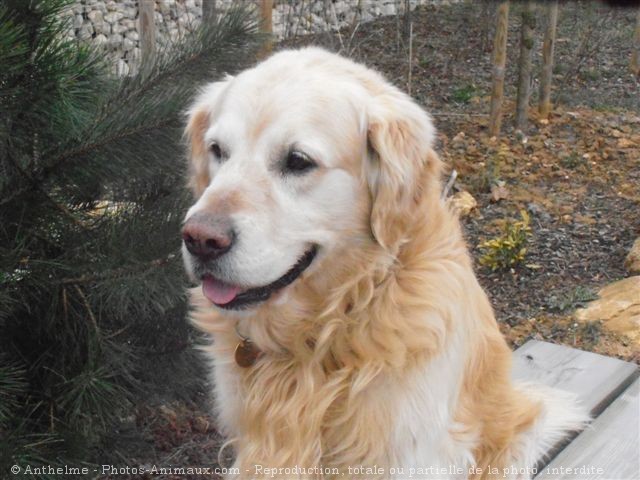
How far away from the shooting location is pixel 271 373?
209cm

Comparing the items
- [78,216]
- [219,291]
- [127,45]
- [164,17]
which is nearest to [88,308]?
[78,216]

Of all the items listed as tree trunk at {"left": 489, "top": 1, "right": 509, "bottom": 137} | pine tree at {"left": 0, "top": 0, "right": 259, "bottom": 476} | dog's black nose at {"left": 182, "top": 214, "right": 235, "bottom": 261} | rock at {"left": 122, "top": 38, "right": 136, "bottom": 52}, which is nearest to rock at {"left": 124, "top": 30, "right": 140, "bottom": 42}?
rock at {"left": 122, "top": 38, "right": 136, "bottom": 52}

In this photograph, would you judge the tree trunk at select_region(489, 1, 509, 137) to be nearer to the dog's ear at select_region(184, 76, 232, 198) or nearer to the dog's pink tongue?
the dog's ear at select_region(184, 76, 232, 198)

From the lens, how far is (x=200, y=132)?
2.24 metres

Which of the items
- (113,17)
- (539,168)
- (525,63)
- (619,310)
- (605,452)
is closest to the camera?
(605,452)

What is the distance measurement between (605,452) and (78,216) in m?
1.68

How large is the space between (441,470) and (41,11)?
156 cm

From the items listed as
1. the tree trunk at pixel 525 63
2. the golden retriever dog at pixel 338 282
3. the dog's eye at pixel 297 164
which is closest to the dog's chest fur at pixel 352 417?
the golden retriever dog at pixel 338 282

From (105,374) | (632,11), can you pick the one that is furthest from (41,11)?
(632,11)

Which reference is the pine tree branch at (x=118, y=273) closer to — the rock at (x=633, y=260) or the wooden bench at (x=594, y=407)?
the wooden bench at (x=594, y=407)

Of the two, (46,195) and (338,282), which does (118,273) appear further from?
(338,282)

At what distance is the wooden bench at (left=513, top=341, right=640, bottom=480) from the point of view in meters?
2.18

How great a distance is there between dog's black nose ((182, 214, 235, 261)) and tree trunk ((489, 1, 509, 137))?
15.8ft

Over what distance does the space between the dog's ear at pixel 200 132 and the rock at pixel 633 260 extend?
10.0 feet
